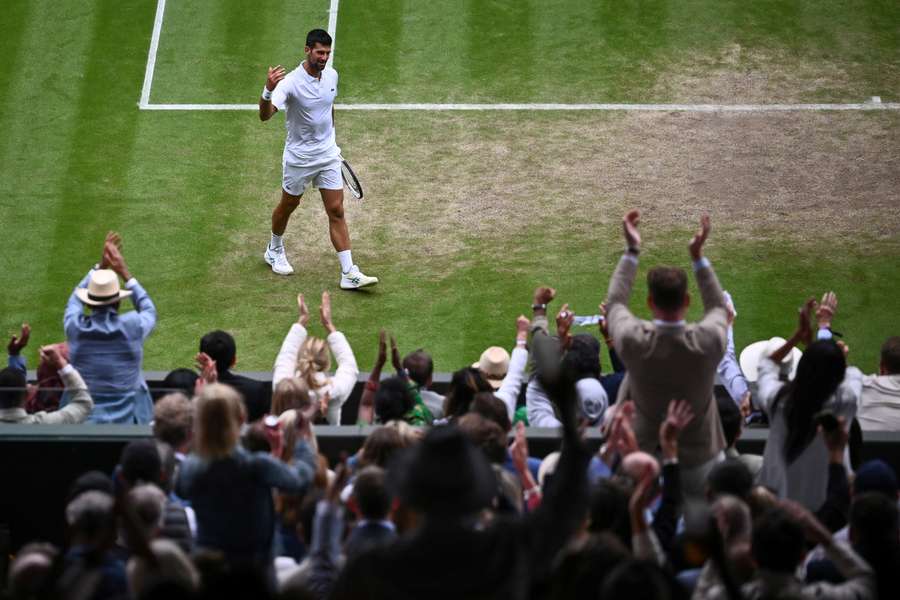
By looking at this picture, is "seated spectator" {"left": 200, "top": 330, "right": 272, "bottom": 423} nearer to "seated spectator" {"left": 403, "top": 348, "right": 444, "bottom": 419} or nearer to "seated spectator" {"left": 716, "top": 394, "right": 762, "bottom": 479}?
"seated spectator" {"left": 403, "top": 348, "right": 444, "bottom": 419}

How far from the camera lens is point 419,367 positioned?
856 centimetres

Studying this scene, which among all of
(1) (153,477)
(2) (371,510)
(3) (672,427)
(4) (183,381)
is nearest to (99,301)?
(4) (183,381)

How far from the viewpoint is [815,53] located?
15.8m

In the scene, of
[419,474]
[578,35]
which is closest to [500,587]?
[419,474]

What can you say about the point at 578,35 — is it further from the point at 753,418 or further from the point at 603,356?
the point at 753,418

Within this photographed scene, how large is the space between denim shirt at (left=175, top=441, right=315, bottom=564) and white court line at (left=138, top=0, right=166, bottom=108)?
962 cm

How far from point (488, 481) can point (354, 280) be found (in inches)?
315

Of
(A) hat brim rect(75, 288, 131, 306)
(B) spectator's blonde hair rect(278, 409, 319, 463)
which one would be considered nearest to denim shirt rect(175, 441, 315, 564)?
(B) spectator's blonde hair rect(278, 409, 319, 463)

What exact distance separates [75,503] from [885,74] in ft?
39.3

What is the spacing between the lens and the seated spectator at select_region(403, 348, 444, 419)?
849 centimetres

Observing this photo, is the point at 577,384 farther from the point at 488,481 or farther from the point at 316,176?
the point at 316,176

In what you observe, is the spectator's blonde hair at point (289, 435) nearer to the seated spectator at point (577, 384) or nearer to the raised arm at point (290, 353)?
the seated spectator at point (577, 384)

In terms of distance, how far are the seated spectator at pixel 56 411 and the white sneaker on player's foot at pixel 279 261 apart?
4057 mm

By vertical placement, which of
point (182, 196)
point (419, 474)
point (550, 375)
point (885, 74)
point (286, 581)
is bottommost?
point (286, 581)
